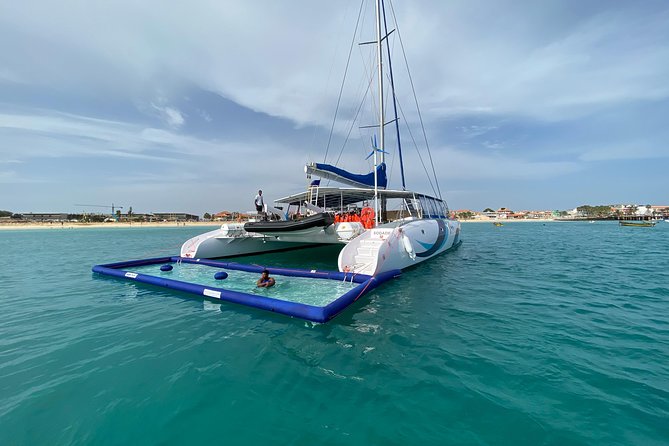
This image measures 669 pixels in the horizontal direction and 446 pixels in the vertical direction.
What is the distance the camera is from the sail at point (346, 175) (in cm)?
922

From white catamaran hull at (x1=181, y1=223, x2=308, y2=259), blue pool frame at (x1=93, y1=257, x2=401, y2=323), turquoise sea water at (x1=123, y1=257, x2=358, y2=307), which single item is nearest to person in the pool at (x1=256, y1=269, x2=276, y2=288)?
turquoise sea water at (x1=123, y1=257, x2=358, y2=307)

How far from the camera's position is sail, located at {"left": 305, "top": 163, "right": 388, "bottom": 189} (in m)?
9.22

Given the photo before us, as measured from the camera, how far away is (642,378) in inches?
113

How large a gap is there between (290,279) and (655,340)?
688cm

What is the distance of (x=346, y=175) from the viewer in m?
10.2

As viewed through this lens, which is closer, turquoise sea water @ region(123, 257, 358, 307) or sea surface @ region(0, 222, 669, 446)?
sea surface @ region(0, 222, 669, 446)

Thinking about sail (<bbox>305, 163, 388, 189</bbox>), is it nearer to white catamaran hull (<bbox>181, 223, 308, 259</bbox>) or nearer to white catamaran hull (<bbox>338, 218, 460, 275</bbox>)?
white catamaran hull (<bbox>338, 218, 460, 275</bbox>)

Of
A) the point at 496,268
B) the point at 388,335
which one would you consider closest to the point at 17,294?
the point at 388,335

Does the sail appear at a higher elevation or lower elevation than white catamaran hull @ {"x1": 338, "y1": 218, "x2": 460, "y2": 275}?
higher

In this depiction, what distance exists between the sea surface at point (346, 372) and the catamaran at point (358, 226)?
1.95m

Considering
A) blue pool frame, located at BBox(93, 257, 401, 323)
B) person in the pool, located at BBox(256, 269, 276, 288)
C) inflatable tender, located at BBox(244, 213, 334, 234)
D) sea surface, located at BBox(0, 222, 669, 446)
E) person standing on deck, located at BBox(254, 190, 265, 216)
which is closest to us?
sea surface, located at BBox(0, 222, 669, 446)

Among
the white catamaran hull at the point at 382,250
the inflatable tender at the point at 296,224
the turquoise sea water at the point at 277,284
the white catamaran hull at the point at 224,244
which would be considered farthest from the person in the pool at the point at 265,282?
the white catamaran hull at the point at 224,244

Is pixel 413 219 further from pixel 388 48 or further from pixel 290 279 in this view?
pixel 388 48

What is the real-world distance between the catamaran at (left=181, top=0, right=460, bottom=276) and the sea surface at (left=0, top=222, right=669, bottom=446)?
1947mm
